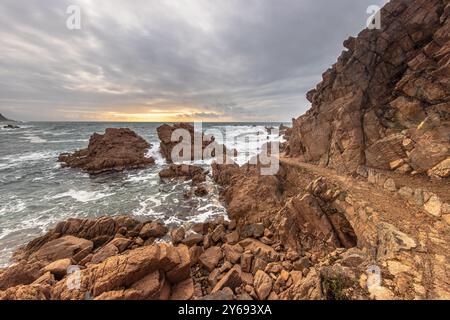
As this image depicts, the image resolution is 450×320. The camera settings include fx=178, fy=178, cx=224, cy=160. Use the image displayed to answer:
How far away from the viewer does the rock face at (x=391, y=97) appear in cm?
882

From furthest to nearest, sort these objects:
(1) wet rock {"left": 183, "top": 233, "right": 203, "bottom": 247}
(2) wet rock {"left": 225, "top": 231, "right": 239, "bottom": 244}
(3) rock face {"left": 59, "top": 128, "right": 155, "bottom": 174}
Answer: (3) rock face {"left": 59, "top": 128, "right": 155, "bottom": 174} < (1) wet rock {"left": 183, "top": 233, "right": 203, "bottom": 247} < (2) wet rock {"left": 225, "top": 231, "right": 239, "bottom": 244}

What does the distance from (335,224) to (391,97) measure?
969cm

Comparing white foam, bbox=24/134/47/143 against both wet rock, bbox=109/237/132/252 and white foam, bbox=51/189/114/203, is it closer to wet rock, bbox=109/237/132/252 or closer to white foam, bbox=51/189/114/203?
white foam, bbox=51/189/114/203

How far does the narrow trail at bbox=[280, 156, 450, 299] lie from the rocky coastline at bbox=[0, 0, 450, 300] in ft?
0.12

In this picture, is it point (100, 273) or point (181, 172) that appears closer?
point (100, 273)

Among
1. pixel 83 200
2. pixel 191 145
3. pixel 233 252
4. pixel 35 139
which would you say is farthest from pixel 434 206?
pixel 35 139

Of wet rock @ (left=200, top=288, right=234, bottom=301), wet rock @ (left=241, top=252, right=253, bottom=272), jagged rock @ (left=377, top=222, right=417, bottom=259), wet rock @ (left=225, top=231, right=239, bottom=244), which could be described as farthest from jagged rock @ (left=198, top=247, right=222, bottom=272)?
jagged rock @ (left=377, top=222, right=417, bottom=259)

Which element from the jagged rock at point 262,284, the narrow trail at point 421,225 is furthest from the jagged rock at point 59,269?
the narrow trail at point 421,225

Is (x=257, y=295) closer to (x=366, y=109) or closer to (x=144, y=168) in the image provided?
(x=366, y=109)

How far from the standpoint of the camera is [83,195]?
648 inches

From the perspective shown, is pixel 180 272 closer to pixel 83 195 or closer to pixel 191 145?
pixel 83 195

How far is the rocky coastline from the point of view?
502 centimetres

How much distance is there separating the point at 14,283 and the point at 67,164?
25.1 m
